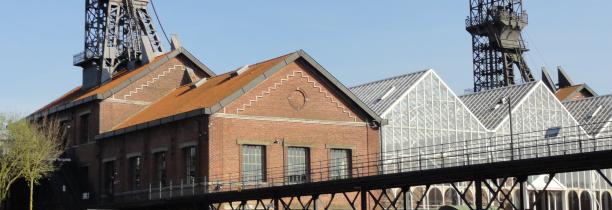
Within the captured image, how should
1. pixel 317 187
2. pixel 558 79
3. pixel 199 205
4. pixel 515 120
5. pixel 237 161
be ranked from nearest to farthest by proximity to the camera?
pixel 317 187 → pixel 199 205 → pixel 237 161 → pixel 515 120 → pixel 558 79

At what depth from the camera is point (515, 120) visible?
6444 cm

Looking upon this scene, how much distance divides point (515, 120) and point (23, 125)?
31.6 m

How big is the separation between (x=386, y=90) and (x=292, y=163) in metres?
11.3

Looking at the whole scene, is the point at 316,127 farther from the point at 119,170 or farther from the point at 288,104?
the point at 119,170

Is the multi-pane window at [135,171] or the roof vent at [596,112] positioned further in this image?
the roof vent at [596,112]

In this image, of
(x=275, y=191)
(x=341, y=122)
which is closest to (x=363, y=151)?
(x=341, y=122)

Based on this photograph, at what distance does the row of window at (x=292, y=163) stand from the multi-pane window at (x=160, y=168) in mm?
5123

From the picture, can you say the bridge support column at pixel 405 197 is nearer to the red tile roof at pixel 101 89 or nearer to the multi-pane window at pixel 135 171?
the multi-pane window at pixel 135 171

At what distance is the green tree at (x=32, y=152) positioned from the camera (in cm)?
5619

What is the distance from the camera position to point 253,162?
50719 mm

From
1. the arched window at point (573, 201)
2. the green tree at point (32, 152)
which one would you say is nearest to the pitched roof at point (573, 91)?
the arched window at point (573, 201)

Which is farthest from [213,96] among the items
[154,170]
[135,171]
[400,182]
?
[400,182]

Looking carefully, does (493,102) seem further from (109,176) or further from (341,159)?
(109,176)

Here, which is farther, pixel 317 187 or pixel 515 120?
pixel 515 120
